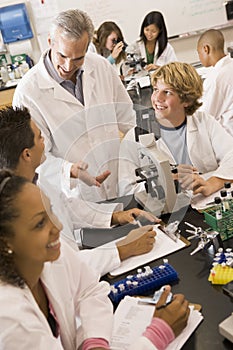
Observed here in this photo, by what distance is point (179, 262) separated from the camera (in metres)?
1.26

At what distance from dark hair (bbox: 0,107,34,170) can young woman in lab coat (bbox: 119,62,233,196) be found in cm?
48

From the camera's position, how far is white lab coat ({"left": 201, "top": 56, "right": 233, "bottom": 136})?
8.54ft

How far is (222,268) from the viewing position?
114 centimetres

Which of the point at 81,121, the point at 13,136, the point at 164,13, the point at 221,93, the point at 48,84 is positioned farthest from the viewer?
the point at 164,13

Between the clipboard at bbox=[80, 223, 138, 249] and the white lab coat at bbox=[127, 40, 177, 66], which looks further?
the white lab coat at bbox=[127, 40, 177, 66]

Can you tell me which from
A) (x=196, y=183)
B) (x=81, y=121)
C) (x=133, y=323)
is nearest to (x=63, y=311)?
(x=133, y=323)

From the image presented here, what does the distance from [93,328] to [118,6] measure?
3854mm

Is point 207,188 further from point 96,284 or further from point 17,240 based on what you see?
point 17,240

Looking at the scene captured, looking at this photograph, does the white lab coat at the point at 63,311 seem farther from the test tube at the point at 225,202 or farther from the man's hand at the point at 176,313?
A: the test tube at the point at 225,202

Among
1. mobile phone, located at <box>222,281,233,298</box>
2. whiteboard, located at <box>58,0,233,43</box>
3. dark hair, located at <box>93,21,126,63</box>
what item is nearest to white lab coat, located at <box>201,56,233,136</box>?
dark hair, located at <box>93,21,126,63</box>

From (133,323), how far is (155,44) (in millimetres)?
3329

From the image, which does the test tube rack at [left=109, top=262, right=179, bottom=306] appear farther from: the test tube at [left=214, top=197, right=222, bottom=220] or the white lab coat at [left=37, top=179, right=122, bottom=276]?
the test tube at [left=214, top=197, right=222, bottom=220]

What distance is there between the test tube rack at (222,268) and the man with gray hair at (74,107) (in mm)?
590

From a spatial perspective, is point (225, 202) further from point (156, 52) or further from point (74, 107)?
point (156, 52)
